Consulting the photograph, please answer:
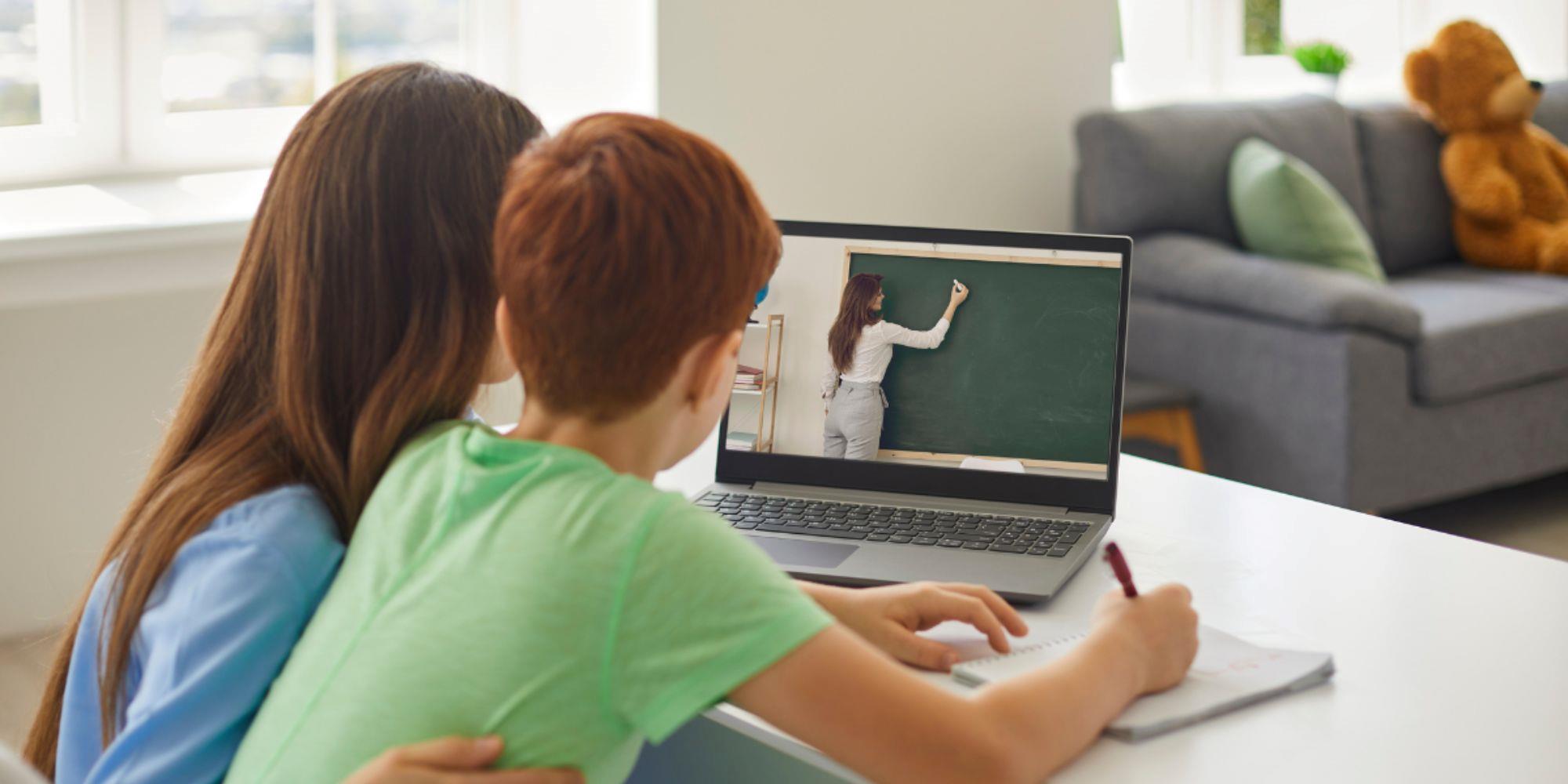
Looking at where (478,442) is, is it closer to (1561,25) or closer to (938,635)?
(938,635)

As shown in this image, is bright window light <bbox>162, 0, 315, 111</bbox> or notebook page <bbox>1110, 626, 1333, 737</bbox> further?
bright window light <bbox>162, 0, 315, 111</bbox>

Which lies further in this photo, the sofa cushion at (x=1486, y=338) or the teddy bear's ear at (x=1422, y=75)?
the teddy bear's ear at (x=1422, y=75)

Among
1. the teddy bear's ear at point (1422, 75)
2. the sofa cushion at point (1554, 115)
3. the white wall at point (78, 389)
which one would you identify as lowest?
the white wall at point (78, 389)

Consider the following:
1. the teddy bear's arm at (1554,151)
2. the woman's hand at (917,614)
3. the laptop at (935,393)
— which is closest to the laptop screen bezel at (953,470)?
the laptop at (935,393)

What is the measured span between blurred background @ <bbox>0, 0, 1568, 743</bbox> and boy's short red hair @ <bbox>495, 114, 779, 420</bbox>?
5.70 ft

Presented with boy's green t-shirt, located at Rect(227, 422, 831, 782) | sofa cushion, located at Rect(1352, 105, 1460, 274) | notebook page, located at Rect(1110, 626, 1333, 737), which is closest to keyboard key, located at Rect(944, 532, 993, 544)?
notebook page, located at Rect(1110, 626, 1333, 737)

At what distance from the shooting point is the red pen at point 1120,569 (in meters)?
0.95

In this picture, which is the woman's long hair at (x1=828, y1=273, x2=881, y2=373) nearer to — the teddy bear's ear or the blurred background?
the blurred background

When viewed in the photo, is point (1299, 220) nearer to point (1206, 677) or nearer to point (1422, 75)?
point (1422, 75)

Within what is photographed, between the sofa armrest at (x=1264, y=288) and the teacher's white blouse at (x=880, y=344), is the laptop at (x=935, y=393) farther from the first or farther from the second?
the sofa armrest at (x=1264, y=288)

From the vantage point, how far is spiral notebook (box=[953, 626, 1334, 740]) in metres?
0.91

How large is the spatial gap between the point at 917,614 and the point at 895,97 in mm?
2500

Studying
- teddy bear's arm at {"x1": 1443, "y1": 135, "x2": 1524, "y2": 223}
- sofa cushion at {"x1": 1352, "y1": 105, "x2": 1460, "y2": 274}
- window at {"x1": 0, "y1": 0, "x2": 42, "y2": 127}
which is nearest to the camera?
window at {"x1": 0, "y1": 0, "x2": 42, "y2": 127}

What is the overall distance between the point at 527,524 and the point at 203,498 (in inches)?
10.1
